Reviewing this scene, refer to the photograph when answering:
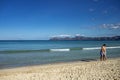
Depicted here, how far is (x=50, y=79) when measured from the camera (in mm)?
9883

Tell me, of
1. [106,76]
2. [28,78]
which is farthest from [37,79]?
[106,76]

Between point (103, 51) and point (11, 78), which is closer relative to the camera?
point (11, 78)

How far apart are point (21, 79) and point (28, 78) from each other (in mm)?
357

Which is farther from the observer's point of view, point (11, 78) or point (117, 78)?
point (11, 78)

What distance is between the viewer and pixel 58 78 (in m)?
10.1

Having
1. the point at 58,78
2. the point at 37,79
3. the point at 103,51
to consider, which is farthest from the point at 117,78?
the point at 103,51

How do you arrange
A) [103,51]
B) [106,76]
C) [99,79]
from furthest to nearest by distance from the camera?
[103,51] → [106,76] → [99,79]

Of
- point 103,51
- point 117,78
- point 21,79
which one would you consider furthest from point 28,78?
point 103,51

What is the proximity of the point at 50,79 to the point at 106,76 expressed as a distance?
9.67ft

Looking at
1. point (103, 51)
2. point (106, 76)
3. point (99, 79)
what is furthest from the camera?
point (103, 51)

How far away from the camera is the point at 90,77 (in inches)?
400

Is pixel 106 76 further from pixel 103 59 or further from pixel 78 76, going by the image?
pixel 103 59

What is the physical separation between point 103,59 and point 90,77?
9698 millimetres

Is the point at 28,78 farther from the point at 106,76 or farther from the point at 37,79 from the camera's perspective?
the point at 106,76
